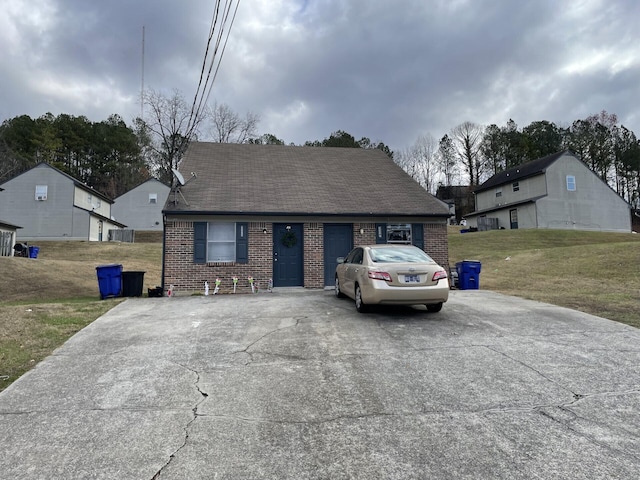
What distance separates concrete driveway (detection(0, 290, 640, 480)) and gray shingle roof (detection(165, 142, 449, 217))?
7.00m

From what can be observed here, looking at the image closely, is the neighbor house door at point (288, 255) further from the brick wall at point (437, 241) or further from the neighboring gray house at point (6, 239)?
the neighboring gray house at point (6, 239)

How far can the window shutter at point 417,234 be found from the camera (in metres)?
14.2

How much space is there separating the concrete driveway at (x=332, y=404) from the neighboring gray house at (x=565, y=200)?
31238 mm

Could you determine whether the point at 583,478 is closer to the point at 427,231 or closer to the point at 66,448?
the point at 66,448

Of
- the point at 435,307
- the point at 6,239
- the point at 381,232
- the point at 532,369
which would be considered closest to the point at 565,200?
the point at 381,232

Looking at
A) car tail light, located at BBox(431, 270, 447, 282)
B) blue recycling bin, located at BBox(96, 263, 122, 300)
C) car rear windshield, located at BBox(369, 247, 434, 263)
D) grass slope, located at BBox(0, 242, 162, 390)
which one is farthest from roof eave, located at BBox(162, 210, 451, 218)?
car tail light, located at BBox(431, 270, 447, 282)

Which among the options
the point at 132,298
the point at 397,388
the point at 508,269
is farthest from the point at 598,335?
Result: the point at 508,269

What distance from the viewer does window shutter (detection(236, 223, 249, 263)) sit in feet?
42.5

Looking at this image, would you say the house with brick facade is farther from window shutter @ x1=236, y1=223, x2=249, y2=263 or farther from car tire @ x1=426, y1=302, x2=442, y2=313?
car tire @ x1=426, y1=302, x2=442, y2=313

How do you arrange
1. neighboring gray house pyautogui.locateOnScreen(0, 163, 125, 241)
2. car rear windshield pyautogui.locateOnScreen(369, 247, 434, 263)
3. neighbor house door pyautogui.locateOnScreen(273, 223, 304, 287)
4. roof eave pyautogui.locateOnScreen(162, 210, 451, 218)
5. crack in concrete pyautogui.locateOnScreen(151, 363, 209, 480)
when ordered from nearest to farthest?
crack in concrete pyautogui.locateOnScreen(151, 363, 209, 480) → car rear windshield pyautogui.locateOnScreen(369, 247, 434, 263) → roof eave pyautogui.locateOnScreen(162, 210, 451, 218) → neighbor house door pyautogui.locateOnScreen(273, 223, 304, 287) → neighboring gray house pyautogui.locateOnScreen(0, 163, 125, 241)

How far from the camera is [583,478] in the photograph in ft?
8.39

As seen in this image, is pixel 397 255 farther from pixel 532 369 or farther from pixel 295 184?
pixel 295 184

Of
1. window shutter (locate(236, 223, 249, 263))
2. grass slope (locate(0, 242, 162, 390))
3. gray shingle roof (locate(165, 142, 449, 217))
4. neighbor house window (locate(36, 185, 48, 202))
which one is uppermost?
neighbor house window (locate(36, 185, 48, 202))

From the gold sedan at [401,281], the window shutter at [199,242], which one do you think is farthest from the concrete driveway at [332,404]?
the window shutter at [199,242]
